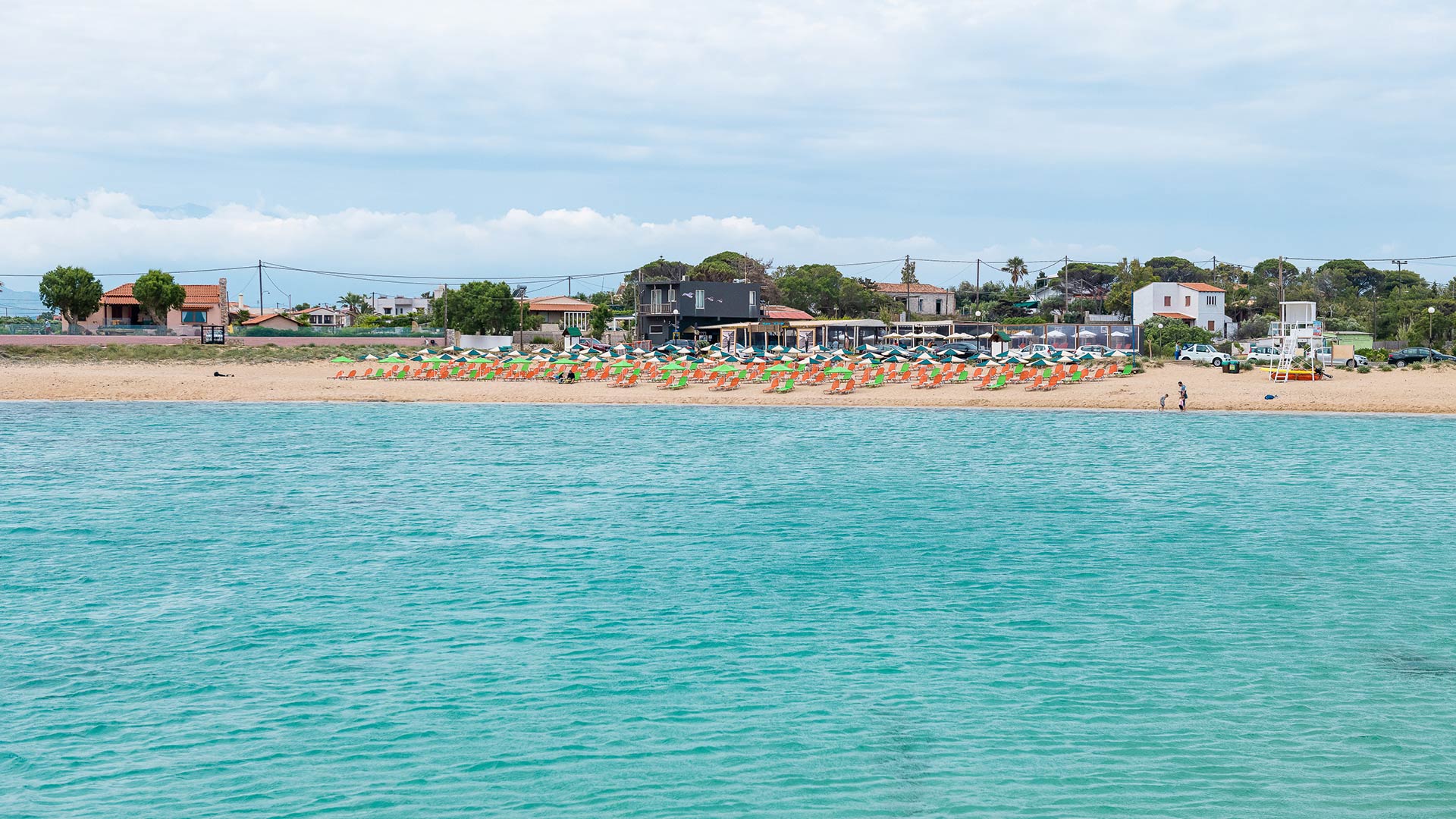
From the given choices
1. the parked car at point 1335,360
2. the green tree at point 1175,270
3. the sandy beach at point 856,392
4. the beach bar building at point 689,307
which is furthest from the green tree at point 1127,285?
the sandy beach at point 856,392

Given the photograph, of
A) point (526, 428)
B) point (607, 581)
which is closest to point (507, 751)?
point (607, 581)

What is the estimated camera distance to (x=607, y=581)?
13836 mm

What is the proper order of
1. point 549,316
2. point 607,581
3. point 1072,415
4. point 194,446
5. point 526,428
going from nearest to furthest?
1. point 607,581
2. point 194,446
3. point 526,428
4. point 1072,415
5. point 549,316

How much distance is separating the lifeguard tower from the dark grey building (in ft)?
142

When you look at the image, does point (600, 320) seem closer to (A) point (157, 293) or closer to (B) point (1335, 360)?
(A) point (157, 293)

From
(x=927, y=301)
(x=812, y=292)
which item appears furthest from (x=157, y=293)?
(x=927, y=301)

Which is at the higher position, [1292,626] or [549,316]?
[549,316]

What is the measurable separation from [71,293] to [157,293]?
Result: 5077 millimetres

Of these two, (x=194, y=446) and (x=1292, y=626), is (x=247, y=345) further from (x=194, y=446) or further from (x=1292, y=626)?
(x=1292, y=626)

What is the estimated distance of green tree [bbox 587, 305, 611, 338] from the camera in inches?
3546

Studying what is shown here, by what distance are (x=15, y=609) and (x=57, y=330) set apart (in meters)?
61.9

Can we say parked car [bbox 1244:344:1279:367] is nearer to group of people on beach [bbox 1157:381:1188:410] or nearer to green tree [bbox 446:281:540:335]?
group of people on beach [bbox 1157:381:1188:410]

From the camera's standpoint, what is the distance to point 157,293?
7738 cm

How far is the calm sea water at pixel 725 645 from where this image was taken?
7.99 metres
